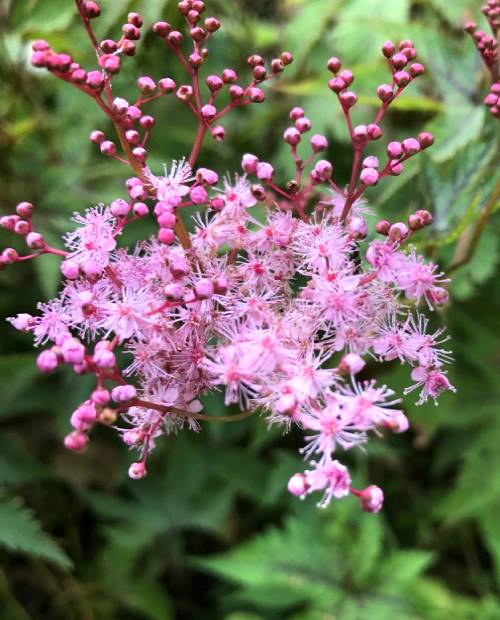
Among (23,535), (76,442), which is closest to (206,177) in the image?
(76,442)

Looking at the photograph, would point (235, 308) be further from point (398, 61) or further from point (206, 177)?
point (398, 61)

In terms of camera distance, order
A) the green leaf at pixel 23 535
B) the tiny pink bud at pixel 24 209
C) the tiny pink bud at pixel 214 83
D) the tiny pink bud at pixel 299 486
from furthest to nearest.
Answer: the green leaf at pixel 23 535, the tiny pink bud at pixel 214 83, the tiny pink bud at pixel 24 209, the tiny pink bud at pixel 299 486

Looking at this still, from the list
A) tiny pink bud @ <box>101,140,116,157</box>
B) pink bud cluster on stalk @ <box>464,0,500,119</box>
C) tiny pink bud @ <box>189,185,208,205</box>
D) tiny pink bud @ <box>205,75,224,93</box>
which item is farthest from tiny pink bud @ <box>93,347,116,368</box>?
pink bud cluster on stalk @ <box>464,0,500,119</box>

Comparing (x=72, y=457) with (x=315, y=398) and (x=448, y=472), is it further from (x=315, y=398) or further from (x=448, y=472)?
(x=315, y=398)

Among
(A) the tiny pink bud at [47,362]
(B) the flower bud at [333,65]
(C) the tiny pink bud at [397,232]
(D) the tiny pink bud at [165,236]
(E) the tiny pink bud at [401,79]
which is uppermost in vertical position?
(E) the tiny pink bud at [401,79]

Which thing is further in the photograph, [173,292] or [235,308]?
[235,308]

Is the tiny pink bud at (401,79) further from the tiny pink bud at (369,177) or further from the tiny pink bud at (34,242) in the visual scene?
the tiny pink bud at (34,242)

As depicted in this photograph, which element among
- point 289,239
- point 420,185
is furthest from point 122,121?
point 420,185

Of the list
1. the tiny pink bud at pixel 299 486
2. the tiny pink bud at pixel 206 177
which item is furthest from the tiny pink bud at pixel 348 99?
the tiny pink bud at pixel 299 486
